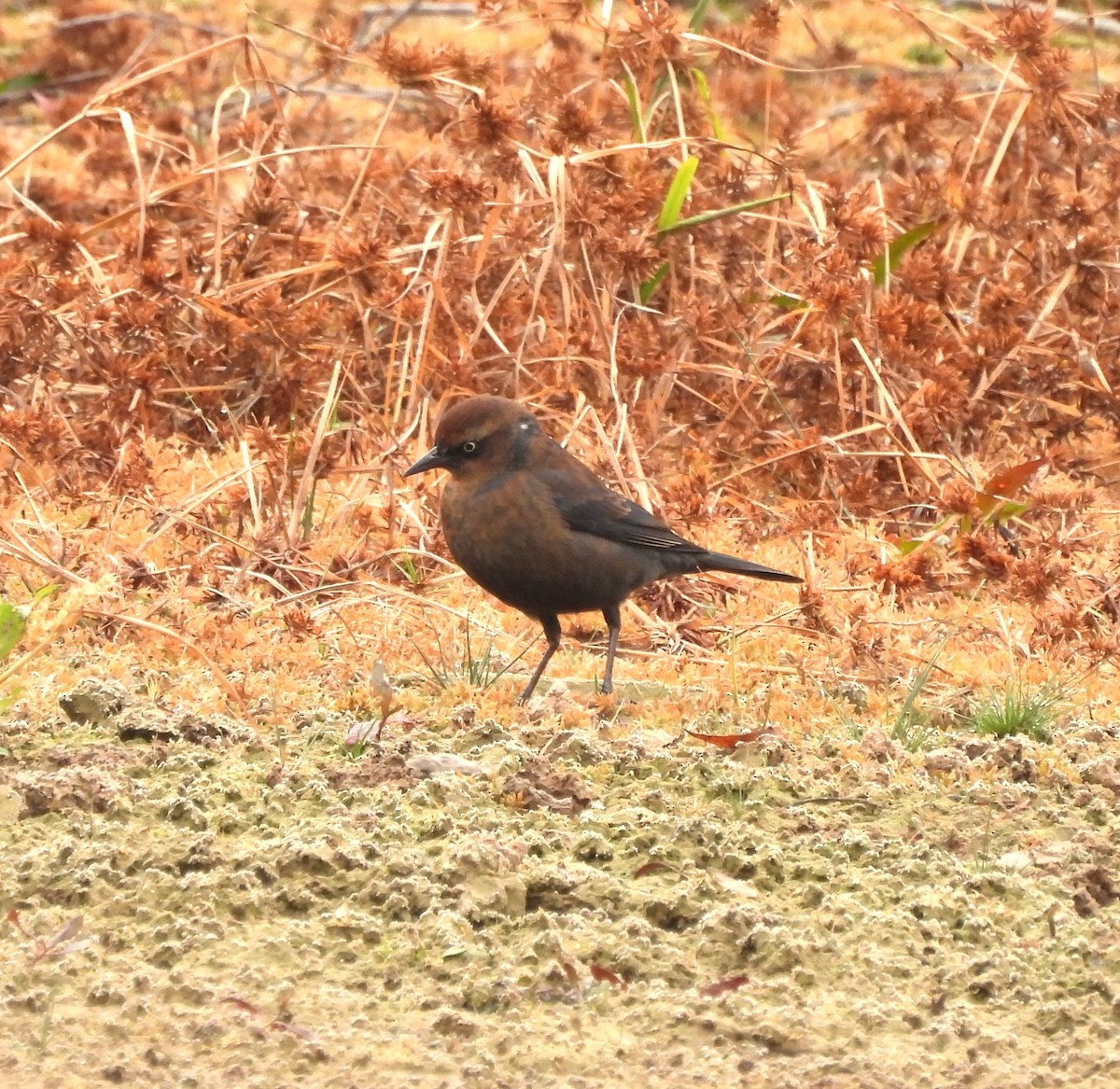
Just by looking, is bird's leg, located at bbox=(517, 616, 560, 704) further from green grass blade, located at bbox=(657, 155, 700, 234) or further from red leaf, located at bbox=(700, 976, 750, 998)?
green grass blade, located at bbox=(657, 155, 700, 234)

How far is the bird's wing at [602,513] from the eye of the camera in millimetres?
5363

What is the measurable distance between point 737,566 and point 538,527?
731mm

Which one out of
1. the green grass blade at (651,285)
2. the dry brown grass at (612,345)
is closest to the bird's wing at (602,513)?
the dry brown grass at (612,345)

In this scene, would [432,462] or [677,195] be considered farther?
[677,195]

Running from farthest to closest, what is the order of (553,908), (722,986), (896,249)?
(896,249)
(553,908)
(722,986)

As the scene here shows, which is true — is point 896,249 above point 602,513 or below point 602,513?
above

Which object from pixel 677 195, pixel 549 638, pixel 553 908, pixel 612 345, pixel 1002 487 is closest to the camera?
pixel 553 908

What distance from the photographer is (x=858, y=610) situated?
18.4 feet

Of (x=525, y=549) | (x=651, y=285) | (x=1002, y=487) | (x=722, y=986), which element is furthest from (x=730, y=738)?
(x=651, y=285)

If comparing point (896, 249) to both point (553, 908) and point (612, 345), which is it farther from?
point (553, 908)

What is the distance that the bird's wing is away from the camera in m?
5.36

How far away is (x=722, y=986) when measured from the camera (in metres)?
3.45

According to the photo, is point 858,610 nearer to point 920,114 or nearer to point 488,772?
point 488,772

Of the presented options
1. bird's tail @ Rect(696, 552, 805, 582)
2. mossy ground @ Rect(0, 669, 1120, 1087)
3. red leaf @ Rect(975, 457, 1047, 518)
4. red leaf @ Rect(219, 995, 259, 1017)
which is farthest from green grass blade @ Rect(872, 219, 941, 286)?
red leaf @ Rect(219, 995, 259, 1017)
